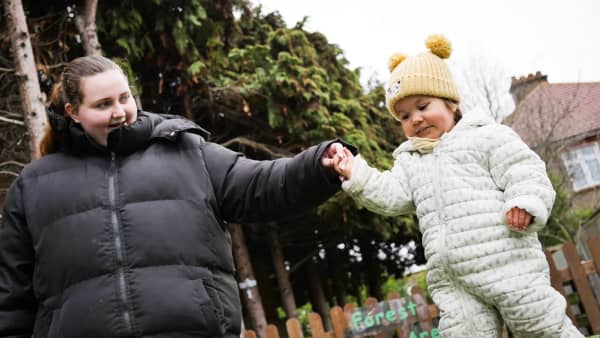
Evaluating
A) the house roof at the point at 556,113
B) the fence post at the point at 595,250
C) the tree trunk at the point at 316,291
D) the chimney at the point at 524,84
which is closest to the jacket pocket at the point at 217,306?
the fence post at the point at 595,250

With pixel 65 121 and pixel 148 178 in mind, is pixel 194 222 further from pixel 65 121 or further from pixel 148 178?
pixel 65 121

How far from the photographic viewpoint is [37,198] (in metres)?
1.97

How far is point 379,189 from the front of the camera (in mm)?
2404

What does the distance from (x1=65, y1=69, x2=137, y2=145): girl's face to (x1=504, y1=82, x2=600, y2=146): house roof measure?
44.3 ft

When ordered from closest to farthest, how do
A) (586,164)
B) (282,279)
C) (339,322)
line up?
(339,322) → (282,279) → (586,164)

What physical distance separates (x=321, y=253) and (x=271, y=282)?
1.36 meters

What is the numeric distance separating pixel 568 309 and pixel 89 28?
611 cm

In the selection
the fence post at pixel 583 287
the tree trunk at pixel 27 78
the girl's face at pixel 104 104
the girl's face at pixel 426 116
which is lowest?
the fence post at pixel 583 287

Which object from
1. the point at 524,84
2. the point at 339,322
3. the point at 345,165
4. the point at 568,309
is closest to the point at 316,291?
the point at 339,322

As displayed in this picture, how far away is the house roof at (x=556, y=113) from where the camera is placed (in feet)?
46.0

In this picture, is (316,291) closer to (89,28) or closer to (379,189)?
(89,28)

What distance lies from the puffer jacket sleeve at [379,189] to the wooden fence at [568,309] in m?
3.48

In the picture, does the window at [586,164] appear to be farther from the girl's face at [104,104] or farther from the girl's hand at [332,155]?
the girl's face at [104,104]

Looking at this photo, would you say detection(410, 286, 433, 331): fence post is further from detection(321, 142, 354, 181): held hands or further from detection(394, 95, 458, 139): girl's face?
detection(321, 142, 354, 181): held hands
